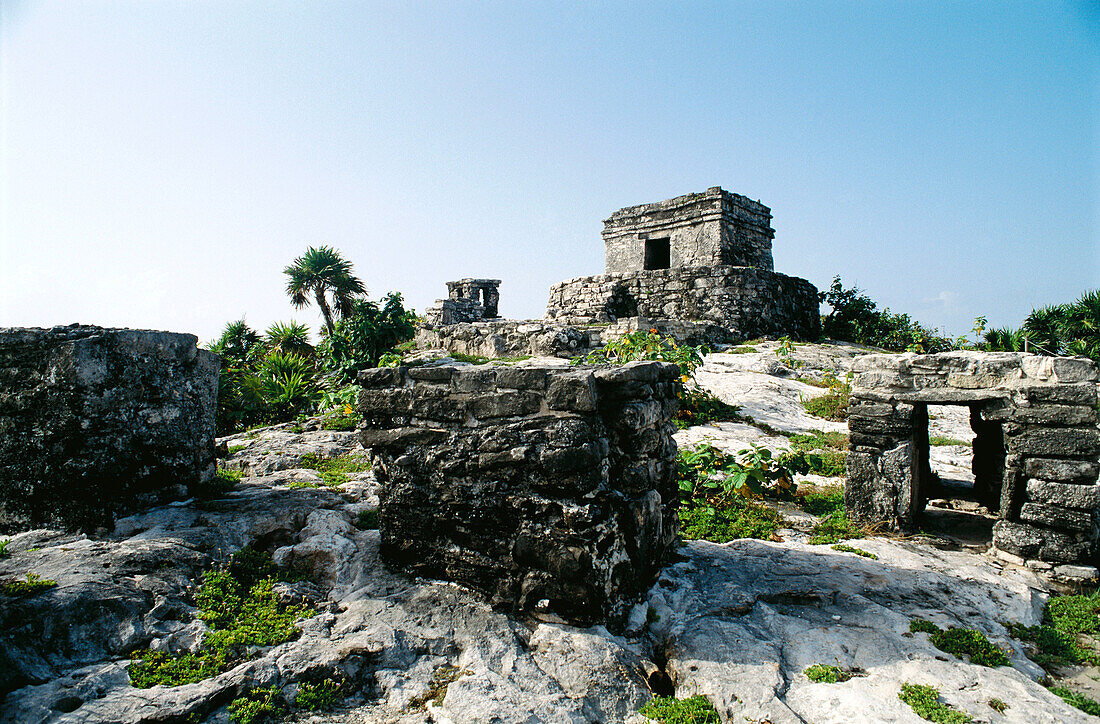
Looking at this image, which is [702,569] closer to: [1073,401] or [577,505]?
[577,505]

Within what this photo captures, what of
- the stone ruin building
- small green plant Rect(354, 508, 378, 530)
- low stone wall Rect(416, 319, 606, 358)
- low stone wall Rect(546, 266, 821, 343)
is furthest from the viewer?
low stone wall Rect(546, 266, 821, 343)

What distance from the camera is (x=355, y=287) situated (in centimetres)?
2253

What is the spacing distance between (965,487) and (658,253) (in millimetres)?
13336

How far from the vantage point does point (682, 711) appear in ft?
9.91

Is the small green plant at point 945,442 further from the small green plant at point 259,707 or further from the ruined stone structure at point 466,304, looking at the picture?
the ruined stone structure at point 466,304

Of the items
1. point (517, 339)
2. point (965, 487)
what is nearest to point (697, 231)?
point (517, 339)

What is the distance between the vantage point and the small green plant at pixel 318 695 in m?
2.89

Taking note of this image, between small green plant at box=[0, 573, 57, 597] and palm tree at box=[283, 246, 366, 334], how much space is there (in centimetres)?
1865

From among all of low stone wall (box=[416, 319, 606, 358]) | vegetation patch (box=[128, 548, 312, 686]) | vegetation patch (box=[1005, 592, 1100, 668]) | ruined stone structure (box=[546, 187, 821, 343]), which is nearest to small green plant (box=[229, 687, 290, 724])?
vegetation patch (box=[128, 548, 312, 686])

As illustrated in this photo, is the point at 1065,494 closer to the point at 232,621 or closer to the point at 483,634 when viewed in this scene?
the point at 483,634

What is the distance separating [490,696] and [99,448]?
370 centimetres

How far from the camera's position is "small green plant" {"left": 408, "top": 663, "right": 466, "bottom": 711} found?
9.81 ft

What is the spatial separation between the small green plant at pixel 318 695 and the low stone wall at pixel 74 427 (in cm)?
267

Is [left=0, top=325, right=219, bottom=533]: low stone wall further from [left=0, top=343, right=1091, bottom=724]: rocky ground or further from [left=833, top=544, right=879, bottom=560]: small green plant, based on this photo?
[left=833, top=544, right=879, bottom=560]: small green plant
